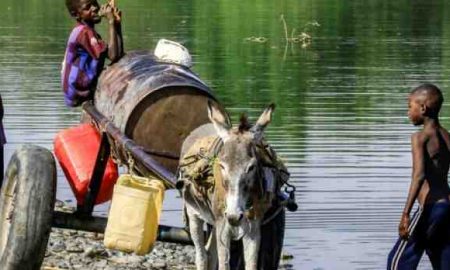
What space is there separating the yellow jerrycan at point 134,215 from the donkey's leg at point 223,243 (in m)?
0.89

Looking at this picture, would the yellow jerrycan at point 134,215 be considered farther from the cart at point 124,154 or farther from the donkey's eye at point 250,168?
the donkey's eye at point 250,168

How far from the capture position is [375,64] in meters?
32.0

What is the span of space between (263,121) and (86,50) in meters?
3.68

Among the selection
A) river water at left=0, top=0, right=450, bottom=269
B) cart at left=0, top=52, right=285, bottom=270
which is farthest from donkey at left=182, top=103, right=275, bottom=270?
river water at left=0, top=0, right=450, bottom=269

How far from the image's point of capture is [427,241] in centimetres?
893

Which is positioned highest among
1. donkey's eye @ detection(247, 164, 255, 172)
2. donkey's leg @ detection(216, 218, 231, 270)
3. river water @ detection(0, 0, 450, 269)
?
donkey's eye @ detection(247, 164, 255, 172)

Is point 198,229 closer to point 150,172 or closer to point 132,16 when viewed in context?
point 150,172

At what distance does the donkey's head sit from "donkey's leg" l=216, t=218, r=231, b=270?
24 centimetres

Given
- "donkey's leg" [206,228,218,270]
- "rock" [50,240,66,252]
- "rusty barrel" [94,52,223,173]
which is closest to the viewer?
"donkey's leg" [206,228,218,270]

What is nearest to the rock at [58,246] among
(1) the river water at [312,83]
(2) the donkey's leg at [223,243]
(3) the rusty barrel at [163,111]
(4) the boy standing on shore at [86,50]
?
(4) the boy standing on shore at [86,50]

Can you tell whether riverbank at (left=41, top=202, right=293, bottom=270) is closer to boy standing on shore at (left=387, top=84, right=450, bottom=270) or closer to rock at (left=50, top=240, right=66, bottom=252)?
rock at (left=50, top=240, right=66, bottom=252)

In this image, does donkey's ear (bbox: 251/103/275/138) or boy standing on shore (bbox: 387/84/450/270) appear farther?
boy standing on shore (bbox: 387/84/450/270)

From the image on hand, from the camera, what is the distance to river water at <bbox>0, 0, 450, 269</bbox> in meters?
14.7

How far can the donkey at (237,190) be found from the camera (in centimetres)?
808
